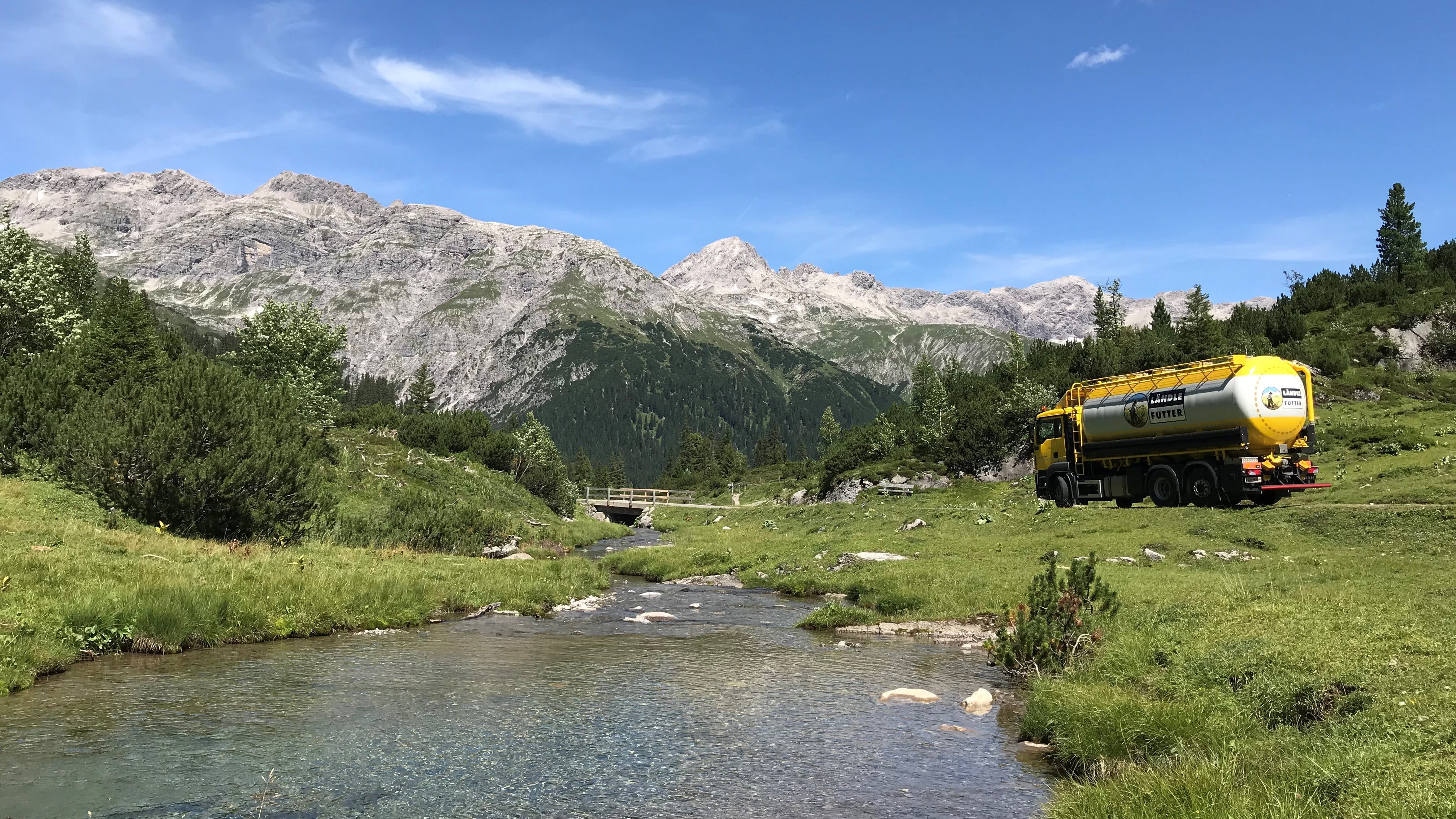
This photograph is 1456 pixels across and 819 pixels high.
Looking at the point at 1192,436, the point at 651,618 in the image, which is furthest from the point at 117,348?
the point at 1192,436

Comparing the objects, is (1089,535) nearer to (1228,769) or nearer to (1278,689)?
(1278,689)

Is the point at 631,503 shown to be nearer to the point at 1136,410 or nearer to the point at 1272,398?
the point at 1136,410

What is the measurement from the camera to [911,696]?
1709 cm

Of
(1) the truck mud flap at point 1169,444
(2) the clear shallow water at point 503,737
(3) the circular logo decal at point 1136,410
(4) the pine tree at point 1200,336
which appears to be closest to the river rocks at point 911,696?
(2) the clear shallow water at point 503,737

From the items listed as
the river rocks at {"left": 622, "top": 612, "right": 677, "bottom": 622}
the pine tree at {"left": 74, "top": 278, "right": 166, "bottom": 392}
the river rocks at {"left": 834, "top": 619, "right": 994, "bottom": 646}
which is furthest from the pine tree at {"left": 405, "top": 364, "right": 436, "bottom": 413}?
the river rocks at {"left": 834, "top": 619, "right": 994, "bottom": 646}

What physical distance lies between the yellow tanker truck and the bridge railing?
3216 inches

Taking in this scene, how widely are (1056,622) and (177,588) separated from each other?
22.5 meters

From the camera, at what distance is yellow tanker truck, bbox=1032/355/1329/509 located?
109 ft

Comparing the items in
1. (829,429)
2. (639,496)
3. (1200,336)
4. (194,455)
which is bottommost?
(639,496)

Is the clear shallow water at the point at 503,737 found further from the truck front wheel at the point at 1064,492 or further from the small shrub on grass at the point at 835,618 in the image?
the truck front wheel at the point at 1064,492

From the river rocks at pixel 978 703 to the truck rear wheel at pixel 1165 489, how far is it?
26.0 meters

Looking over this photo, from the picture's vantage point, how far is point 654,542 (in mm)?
71000

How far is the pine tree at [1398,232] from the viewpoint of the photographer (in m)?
130

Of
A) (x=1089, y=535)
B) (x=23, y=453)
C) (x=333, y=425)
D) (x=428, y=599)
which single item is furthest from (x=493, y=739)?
(x=333, y=425)
